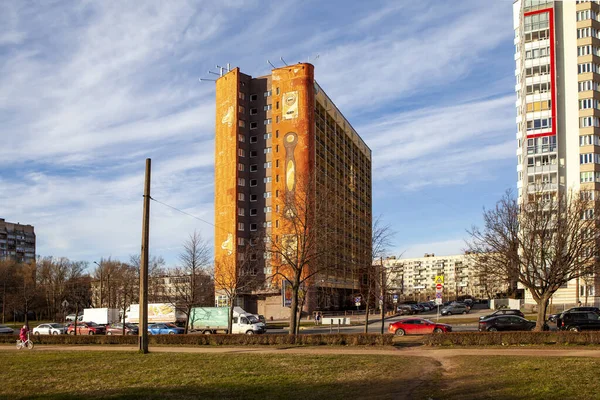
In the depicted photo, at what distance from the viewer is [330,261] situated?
42.4 metres

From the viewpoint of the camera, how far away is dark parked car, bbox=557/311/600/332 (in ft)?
130

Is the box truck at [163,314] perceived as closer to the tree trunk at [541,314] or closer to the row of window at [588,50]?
the tree trunk at [541,314]

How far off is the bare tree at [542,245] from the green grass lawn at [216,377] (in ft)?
58.4

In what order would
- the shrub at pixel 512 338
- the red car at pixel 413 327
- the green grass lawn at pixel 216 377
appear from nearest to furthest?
the green grass lawn at pixel 216 377, the shrub at pixel 512 338, the red car at pixel 413 327

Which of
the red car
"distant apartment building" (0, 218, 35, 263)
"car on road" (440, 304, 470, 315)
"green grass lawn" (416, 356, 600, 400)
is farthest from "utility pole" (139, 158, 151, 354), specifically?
"distant apartment building" (0, 218, 35, 263)

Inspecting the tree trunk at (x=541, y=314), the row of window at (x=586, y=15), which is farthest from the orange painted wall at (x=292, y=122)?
the tree trunk at (x=541, y=314)

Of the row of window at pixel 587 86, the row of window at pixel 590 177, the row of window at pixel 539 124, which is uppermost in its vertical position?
the row of window at pixel 587 86

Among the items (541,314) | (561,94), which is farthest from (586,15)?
(541,314)

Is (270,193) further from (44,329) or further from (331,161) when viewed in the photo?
(44,329)

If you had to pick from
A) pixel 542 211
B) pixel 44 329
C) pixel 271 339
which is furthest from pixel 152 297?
pixel 542 211

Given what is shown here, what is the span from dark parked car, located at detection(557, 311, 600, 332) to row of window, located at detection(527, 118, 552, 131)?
51934 mm

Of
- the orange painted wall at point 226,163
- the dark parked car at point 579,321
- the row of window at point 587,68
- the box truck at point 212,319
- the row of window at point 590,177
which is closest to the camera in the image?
the dark parked car at point 579,321

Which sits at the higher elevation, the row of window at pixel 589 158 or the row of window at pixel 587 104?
the row of window at pixel 587 104

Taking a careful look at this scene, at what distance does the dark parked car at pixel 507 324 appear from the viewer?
40.2 metres
